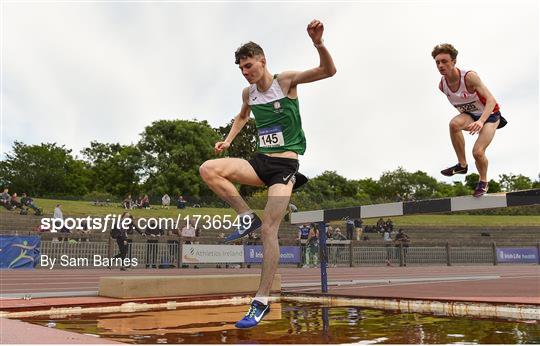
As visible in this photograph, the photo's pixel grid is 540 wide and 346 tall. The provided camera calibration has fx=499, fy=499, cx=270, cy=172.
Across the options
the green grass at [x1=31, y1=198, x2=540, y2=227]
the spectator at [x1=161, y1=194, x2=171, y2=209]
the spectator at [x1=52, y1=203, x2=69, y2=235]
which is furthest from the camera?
the spectator at [x1=161, y1=194, x2=171, y2=209]

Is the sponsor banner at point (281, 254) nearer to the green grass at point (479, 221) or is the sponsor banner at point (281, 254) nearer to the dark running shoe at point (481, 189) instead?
the dark running shoe at point (481, 189)

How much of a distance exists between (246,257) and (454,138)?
15.8 meters

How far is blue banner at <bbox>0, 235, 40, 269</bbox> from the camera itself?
17.8 meters

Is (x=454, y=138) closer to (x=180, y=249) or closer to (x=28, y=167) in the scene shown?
(x=180, y=249)

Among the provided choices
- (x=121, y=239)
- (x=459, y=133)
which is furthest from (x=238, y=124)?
(x=121, y=239)

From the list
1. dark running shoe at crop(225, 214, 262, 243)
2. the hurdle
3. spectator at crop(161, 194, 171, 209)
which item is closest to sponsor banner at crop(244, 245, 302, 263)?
the hurdle

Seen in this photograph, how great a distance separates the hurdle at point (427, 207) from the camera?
512 cm

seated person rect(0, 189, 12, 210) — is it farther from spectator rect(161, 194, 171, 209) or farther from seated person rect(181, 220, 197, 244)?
seated person rect(181, 220, 197, 244)

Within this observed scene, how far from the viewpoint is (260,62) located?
3805 millimetres

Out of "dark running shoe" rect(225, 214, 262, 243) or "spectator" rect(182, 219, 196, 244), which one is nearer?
"dark running shoe" rect(225, 214, 262, 243)

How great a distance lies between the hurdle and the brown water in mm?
1182

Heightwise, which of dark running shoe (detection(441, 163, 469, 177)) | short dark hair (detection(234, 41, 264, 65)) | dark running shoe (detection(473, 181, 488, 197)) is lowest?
dark running shoe (detection(473, 181, 488, 197))

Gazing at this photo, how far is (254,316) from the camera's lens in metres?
3.52

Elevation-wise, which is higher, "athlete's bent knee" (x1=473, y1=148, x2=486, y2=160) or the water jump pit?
"athlete's bent knee" (x1=473, y1=148, x2=486, y2=160)
